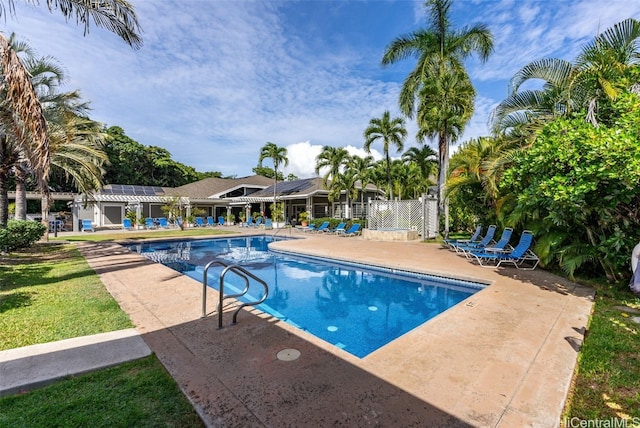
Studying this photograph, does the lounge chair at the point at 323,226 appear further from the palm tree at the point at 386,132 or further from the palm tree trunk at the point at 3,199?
the palm tree trunk at the point at 3,199

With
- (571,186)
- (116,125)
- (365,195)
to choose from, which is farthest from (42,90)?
(116,125)

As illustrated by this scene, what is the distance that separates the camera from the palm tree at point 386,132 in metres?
21.8

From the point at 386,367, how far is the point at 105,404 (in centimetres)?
Result: 286

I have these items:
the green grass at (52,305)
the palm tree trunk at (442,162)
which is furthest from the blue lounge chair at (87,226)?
the palm tree trunk at (442,162)

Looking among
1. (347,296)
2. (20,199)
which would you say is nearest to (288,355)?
(347,296)

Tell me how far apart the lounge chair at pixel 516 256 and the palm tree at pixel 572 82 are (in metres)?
3.06

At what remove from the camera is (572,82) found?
23.0ft

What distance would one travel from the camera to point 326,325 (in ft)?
21.3

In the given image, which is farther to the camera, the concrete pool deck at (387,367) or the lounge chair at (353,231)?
the lounge chair at (353,231)

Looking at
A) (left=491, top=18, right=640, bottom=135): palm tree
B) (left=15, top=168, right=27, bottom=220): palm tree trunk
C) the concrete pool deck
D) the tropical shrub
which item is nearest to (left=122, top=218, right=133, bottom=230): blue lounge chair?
(left=15, top=168, right=27, bottom=220): palm tree trunk

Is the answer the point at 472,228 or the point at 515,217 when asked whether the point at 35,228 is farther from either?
the point at 472,228

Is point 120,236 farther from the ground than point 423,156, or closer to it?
closer to it

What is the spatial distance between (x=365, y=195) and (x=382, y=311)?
991 inches

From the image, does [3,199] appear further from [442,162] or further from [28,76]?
[442,162]
